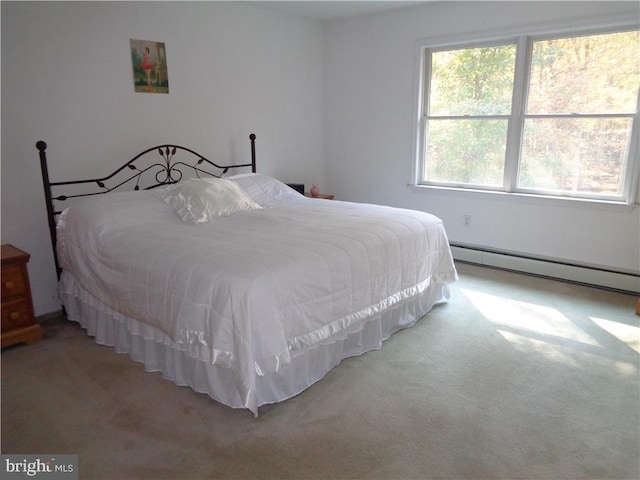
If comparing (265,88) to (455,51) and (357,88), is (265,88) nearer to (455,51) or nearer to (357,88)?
(357,88)

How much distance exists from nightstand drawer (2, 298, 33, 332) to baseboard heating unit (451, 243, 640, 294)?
363cm

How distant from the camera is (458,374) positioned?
255 centimetres

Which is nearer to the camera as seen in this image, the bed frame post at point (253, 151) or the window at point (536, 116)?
the window at point (536, 116)

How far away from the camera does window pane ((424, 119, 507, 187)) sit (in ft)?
14.1

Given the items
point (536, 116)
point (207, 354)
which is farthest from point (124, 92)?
point (536, 116)

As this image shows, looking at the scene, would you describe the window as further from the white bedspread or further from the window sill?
the white bedspread

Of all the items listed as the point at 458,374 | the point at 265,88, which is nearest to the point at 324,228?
the point at 458,374

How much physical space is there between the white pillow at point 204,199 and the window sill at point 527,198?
6.53ft

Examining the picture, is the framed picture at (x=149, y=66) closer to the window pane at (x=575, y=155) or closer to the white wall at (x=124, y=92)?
the white wall at (x=124, y=92)

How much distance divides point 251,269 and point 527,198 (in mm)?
2936

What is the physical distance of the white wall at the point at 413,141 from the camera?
3.76m

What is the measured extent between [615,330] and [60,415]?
3308mm

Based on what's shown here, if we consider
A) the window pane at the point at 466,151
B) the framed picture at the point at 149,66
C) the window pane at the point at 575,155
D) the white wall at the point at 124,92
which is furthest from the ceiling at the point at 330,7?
the window pane at the point at 575,155

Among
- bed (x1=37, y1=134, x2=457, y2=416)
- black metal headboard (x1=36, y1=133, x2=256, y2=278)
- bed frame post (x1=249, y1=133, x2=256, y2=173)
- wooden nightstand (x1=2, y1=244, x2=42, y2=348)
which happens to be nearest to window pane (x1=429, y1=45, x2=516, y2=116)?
bed (x1=37, y1=134, x2=457, y2=416)
